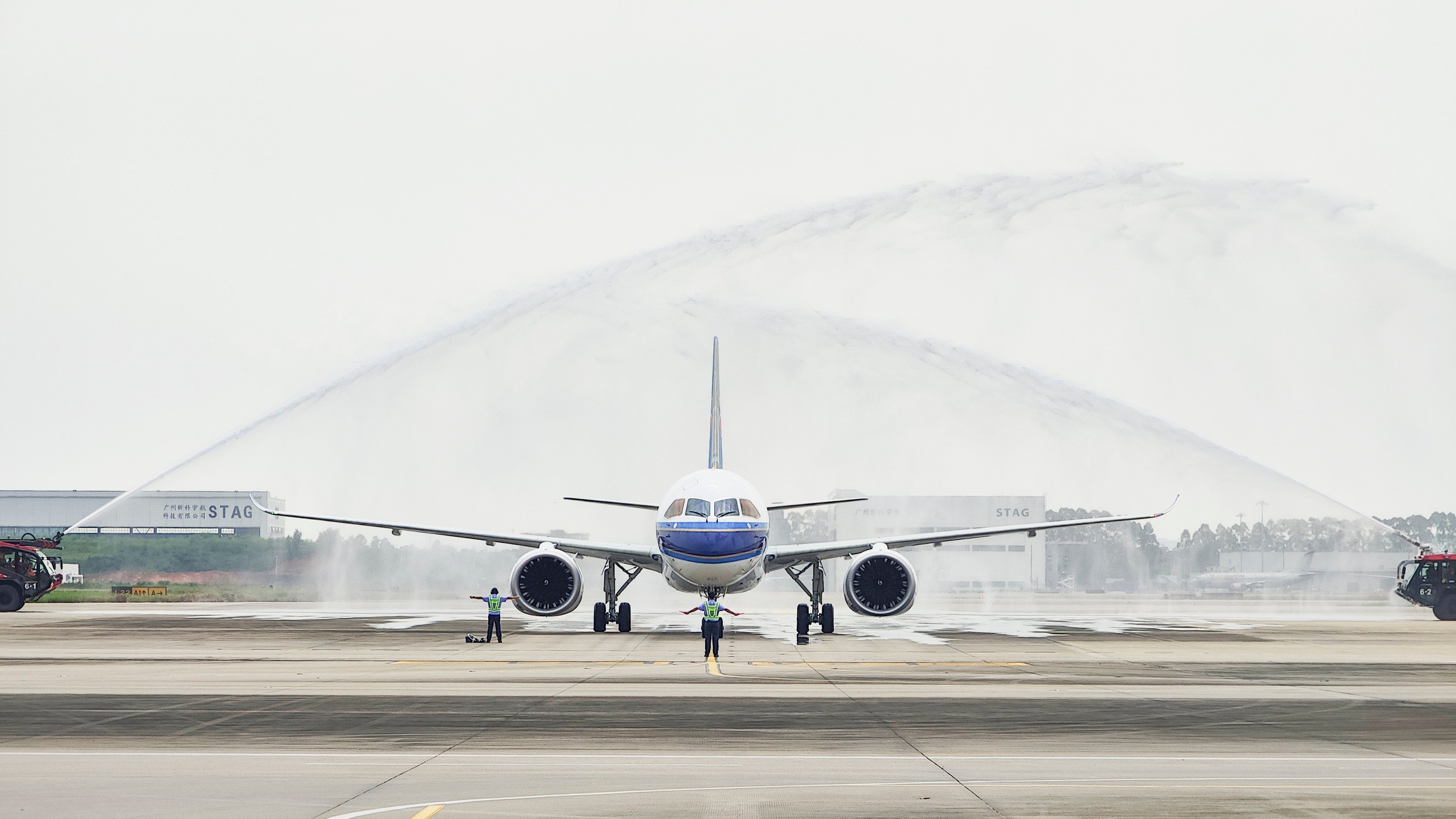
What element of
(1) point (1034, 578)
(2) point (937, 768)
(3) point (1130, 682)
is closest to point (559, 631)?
(3) point (1130, 682)

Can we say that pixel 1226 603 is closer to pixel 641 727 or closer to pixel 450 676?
pixel 450 676

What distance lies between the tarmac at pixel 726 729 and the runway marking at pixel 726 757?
2.0 inches

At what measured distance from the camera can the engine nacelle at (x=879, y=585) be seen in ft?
131

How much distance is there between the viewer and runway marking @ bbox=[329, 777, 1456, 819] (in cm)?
1284

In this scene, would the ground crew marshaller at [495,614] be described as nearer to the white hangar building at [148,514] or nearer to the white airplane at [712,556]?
the white airplane at [712,556]

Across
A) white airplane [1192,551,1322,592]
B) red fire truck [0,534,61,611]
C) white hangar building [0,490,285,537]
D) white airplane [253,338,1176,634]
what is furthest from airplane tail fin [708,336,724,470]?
white hangar building [0,490,285,537]

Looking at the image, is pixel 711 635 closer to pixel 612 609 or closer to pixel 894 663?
pixel 894 663

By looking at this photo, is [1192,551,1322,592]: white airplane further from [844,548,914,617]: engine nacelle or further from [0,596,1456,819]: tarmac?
[0,596,1456,819]: tarmac

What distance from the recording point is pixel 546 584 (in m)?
39.9

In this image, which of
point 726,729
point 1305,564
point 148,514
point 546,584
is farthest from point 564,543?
point 148,514

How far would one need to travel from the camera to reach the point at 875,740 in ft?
55.5

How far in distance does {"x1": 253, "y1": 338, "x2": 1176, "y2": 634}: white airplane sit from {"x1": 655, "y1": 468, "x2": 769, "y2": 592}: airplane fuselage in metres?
0.03

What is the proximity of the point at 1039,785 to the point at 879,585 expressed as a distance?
26994 millimetres

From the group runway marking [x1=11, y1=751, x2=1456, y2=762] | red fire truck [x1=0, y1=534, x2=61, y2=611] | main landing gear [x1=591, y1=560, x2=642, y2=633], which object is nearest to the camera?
runway marking [x1=11, y1=751, x2=1456, y2=762]
